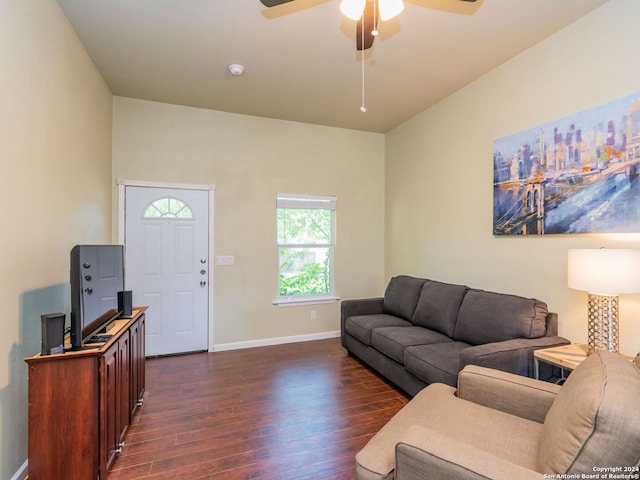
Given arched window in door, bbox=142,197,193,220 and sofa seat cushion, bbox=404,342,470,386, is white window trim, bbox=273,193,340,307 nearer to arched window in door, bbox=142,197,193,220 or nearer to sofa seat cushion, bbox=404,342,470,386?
arched window in door, bbox=142,197,193,220

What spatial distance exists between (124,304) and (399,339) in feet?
7.43

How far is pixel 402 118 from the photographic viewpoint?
14.0ft

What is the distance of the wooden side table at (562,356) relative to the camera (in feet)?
6.41

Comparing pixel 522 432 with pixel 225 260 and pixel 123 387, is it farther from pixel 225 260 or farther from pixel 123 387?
pixel 225 260

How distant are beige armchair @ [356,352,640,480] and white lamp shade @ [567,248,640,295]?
0.53m

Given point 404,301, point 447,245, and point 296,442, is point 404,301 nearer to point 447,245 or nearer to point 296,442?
point 447,245

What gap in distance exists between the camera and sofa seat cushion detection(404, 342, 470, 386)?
2.30 meters

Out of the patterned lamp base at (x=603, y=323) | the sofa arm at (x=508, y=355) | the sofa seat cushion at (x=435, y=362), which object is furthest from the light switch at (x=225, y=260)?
the patterned lamp base at (x=603, y=323)

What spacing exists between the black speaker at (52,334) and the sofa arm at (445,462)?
1.73 metres

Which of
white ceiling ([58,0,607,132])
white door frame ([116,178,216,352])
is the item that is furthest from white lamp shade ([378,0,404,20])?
white door frame ([116,178,216,352])

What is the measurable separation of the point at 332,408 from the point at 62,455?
1.73 meters

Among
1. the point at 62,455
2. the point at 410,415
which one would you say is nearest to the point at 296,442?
the point at 410,415

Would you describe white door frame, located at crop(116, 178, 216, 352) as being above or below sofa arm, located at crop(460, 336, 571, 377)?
above

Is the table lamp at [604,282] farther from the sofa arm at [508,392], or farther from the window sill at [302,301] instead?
the window sill at [302,301]
